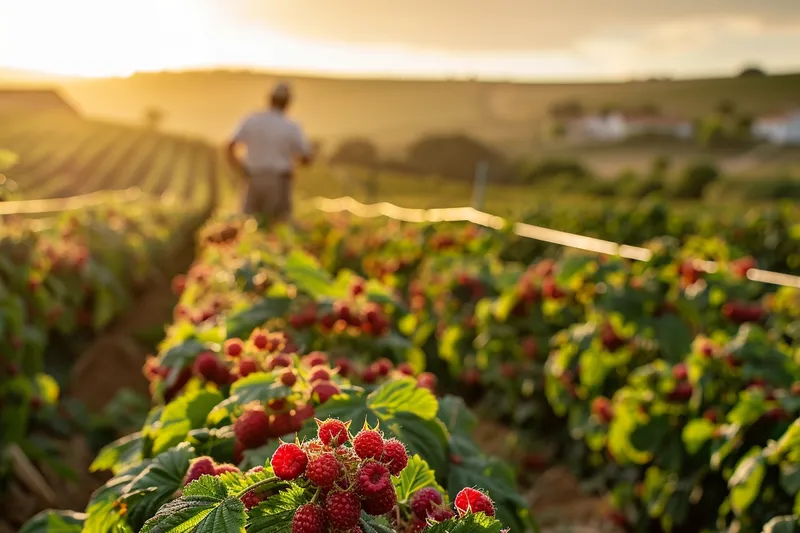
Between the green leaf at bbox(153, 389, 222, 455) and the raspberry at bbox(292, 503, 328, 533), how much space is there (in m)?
0.99

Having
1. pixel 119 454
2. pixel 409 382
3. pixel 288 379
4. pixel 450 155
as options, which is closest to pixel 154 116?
pixel 450 155

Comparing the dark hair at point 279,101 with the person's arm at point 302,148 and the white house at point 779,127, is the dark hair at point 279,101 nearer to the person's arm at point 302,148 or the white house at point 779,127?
the person's arm at point 302,148

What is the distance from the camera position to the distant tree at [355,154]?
316 feet

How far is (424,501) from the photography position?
1534 millimetres

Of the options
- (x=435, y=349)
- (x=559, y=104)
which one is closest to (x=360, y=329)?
(x=435, y=349)

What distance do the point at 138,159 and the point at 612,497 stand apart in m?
59.6

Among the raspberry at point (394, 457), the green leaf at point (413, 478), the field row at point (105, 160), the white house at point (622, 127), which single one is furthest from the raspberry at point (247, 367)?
the white house at point (622, 127)

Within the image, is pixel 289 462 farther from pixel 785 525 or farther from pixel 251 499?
pixel 785 525

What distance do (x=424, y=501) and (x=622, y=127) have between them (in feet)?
351

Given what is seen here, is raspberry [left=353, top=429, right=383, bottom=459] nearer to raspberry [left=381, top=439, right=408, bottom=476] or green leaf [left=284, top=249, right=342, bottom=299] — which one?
raspberry [left=381, top=439, right=408, bottom=476]

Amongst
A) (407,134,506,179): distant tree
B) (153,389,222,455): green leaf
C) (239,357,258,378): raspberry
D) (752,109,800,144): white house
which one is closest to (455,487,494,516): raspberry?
(153,389,222,455): green leaf

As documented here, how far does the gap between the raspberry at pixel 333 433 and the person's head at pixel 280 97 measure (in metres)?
8.55

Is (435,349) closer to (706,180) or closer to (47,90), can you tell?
(706,180)

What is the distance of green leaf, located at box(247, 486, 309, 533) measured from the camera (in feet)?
4.25
